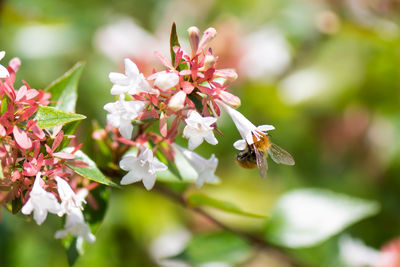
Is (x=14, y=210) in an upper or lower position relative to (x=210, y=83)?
lower

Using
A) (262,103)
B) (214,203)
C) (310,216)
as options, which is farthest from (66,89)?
(262,103)

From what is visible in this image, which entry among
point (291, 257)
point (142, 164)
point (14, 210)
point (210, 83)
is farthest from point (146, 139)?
point (291, 257)

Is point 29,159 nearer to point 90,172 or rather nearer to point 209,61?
point 90,172

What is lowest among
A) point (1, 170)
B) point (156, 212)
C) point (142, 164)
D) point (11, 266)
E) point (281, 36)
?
point (11, 266)

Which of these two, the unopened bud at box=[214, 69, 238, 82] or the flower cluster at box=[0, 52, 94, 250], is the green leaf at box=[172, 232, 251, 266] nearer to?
the flower cluster at box=[0, 52, 94, 250]

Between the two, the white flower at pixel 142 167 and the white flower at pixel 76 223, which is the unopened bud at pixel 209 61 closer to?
the white flower at pixel 142 167

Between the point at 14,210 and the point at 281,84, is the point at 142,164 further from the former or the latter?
the point at 281,84
